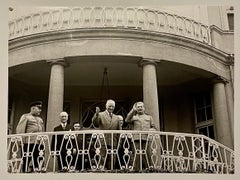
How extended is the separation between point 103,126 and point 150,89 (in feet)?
3.67

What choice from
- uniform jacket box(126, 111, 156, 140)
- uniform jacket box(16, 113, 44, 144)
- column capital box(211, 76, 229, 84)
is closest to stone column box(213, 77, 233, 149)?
column capital box(211, 76, 229, 84)

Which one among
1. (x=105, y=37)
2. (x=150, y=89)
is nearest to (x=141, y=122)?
(x=150, y=89)

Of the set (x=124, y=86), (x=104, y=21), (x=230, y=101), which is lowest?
(x=230, y=101)

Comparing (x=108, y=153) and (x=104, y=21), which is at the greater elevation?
(x=104, y=21)

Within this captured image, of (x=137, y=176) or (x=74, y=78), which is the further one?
(x=74, y=78)

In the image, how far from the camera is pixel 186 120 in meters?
6.78

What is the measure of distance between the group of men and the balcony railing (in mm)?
12

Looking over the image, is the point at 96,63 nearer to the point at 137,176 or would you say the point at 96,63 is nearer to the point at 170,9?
the point at 170,9

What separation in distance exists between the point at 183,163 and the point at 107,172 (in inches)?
38.8

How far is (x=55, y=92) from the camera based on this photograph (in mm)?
6227

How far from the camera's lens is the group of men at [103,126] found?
526cm

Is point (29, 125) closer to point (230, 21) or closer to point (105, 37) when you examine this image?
point (105, 37)

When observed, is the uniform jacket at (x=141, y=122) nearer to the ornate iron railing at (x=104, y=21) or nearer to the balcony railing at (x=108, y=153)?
the balcony railing at (x=108, y=153)

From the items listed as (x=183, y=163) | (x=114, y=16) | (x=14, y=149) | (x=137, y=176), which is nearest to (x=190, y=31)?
(x=114, y=16)
